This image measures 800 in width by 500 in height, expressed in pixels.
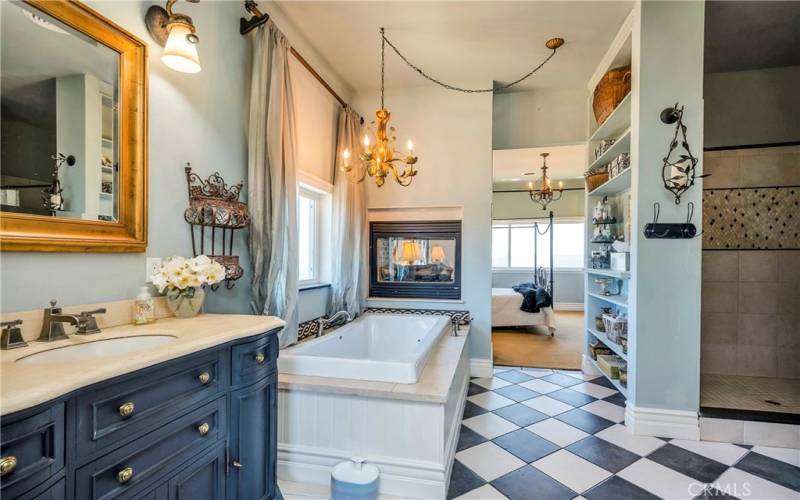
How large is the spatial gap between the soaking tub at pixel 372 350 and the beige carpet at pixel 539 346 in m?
1.24

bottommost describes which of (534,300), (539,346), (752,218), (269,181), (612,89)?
(539,346)

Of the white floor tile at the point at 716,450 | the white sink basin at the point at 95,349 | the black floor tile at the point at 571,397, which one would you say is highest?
the white sink basin at the point at 95,349

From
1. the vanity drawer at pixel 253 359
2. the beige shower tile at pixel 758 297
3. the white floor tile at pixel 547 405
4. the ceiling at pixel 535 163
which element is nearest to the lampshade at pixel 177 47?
the vanity drawer at pixel 253 359

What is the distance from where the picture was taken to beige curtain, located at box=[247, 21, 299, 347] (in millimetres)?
2119

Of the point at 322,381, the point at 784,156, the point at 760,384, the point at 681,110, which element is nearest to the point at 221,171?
the point at 322,381

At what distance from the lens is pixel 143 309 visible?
4.72 feet

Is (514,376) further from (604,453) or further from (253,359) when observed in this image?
(253,359)

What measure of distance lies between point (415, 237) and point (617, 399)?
7.60ft

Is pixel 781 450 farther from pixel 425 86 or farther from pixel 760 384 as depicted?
pixel 425 86

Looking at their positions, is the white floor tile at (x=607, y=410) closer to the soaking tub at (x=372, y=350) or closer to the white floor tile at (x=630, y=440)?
the white floor tile at (x=630, y=440)

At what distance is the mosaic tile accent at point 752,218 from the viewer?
3.03 metres

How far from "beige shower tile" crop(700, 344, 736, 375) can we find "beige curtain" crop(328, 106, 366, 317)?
3.16 metres

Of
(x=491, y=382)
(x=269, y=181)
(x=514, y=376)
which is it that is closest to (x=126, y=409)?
(x=269, y=181)

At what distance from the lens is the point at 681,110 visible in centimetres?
232
